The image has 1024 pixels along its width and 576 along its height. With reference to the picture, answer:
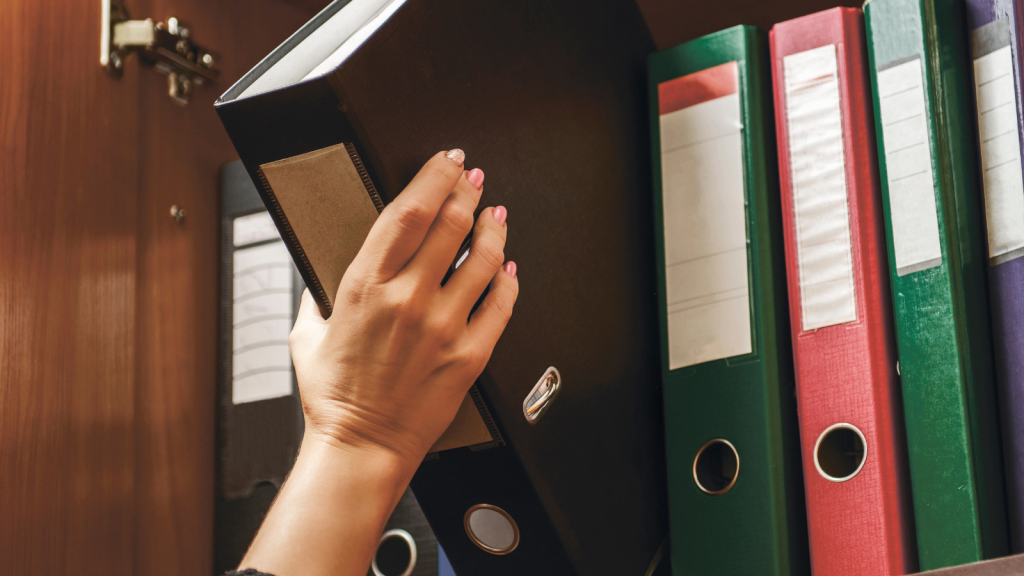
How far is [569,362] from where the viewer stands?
53cm

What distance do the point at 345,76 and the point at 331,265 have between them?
0.11 m

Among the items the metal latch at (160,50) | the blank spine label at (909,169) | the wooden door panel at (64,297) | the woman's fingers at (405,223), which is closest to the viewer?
the woman's fingers at (405,223)

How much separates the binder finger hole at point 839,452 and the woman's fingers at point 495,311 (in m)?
0.23

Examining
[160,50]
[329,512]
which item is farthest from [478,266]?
[160,50]

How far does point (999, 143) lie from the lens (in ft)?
1.60

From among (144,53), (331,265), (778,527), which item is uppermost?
(144,53)

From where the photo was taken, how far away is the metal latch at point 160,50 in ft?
2.33

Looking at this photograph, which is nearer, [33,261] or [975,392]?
[975,392]

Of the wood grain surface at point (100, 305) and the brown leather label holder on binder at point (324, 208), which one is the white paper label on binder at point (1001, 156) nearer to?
the brown leather label holder on binder at point (324, 208)

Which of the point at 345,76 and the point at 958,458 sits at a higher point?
the point at 345,76

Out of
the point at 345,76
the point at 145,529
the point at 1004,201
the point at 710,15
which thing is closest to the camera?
the point at 345,76

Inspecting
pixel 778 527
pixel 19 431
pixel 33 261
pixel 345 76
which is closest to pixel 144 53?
pixel 33 261

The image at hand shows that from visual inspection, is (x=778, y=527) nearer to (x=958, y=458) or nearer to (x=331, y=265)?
(x=958, y=458)

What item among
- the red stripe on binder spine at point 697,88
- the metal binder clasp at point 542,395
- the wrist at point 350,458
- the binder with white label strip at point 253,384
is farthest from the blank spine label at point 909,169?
the binder with white label strip at point 253,384
